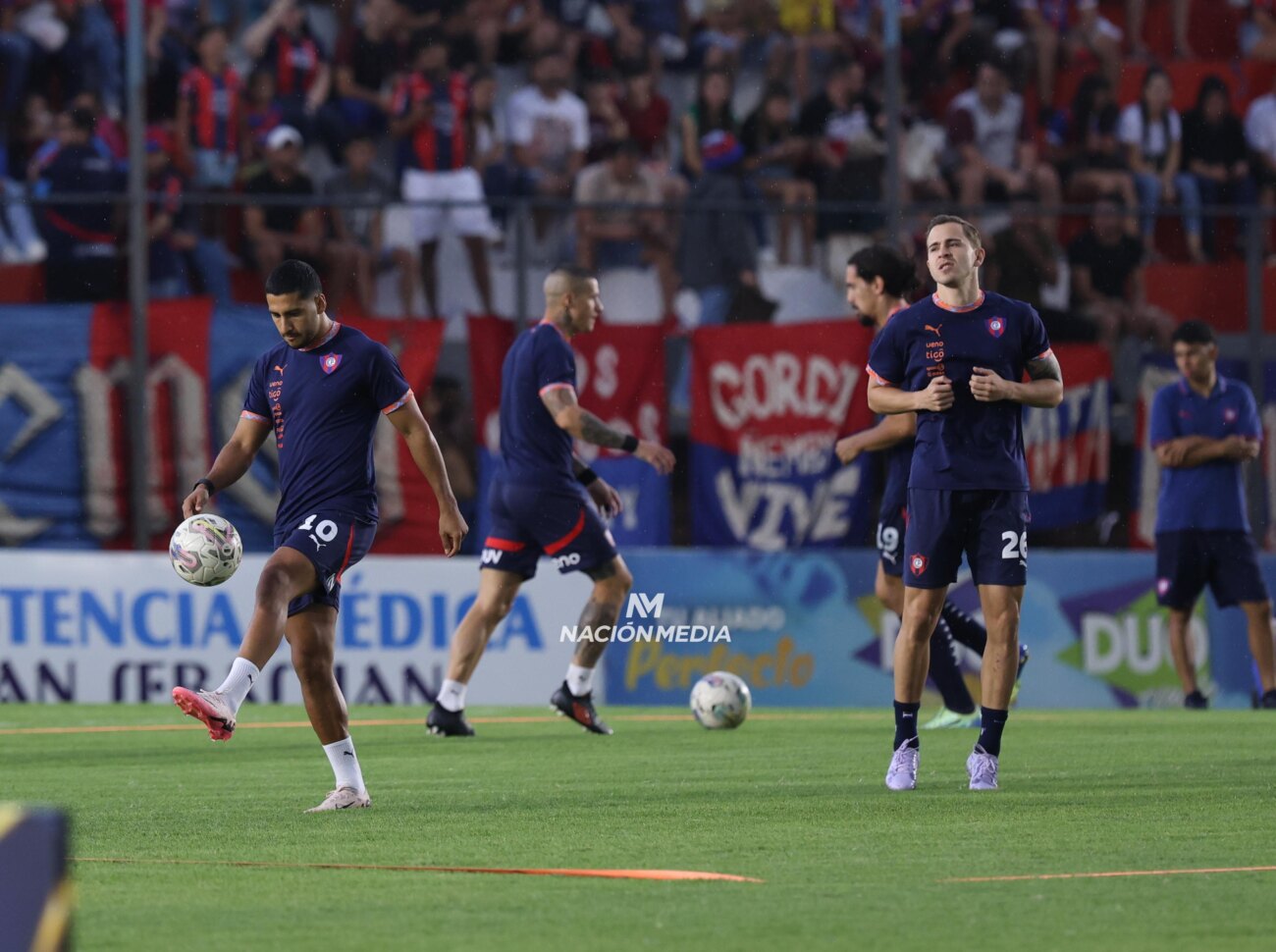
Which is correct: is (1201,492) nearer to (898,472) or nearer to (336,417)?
(898,472)

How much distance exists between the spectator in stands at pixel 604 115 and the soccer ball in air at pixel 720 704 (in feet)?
24.0

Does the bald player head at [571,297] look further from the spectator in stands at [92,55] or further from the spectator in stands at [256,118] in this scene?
the spectator in stands at [92,55]

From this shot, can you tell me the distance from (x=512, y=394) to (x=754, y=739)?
239cm

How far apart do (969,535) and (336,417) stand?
262cm

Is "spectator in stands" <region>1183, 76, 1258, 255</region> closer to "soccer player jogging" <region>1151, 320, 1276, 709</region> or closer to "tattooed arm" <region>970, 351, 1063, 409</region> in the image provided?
"soccer player jogging" <region>1151, 320, 1276, 709</region>

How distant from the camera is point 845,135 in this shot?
19.0 metres

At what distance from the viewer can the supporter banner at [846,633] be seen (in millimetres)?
15633

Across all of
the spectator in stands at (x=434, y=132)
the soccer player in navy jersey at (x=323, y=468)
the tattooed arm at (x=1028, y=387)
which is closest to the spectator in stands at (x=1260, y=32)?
the spectator in stands at (x=434, y=132)

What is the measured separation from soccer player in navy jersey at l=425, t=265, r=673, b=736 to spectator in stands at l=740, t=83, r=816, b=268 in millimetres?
6587

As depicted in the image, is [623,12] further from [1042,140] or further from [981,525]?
[981,525]

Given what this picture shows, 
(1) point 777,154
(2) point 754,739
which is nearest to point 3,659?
(2) point 754,739

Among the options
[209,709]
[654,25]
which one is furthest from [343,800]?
[654,25]

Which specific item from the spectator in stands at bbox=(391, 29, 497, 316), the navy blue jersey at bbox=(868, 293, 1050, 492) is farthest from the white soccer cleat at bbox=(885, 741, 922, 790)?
the spectator in stands at bbox=(391, 29, 497, 316)

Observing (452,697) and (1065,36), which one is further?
(1065,36)
